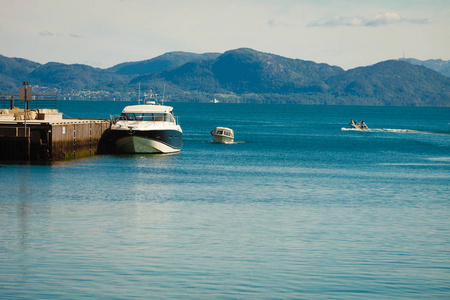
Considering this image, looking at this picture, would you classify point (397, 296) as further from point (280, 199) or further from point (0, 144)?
point (0, 144)

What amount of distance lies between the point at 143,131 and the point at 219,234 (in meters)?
35.4

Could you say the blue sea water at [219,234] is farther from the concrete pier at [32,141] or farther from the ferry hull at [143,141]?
the ferry hull at [143,141]

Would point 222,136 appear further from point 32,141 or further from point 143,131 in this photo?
point 32,141

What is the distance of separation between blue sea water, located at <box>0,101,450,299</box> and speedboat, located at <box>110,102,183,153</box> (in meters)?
9.56

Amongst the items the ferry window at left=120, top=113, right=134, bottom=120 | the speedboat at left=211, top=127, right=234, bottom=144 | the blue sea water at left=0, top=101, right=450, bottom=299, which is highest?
the ferry window at left=120, top=113, right=134, bottom=120

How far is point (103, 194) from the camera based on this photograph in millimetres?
37250

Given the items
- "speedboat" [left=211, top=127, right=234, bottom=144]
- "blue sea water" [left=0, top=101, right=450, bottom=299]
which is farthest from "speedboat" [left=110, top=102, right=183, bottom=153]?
"speedboat" [left=211, top=127, right=234, bottom=144]

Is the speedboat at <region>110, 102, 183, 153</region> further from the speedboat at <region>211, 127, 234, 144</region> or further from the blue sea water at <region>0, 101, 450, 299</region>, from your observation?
the speedboat at <region>211, 127, 234, 144</region>

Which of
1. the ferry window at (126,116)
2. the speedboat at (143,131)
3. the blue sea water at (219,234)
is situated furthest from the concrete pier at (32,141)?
the ferry window at (126,116)

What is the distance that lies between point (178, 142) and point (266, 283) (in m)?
49.3

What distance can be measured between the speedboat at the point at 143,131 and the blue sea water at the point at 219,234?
9565mm

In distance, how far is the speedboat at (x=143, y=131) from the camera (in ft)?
198

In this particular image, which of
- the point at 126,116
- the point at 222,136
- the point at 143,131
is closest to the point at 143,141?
the point at 143,131

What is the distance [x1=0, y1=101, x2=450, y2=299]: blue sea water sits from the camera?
18.7m
